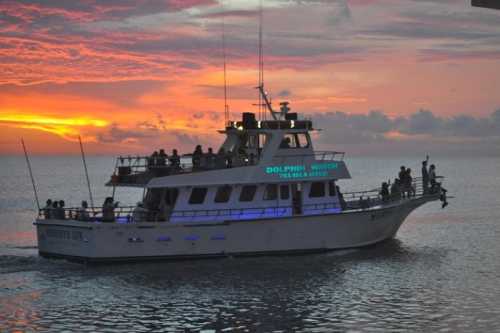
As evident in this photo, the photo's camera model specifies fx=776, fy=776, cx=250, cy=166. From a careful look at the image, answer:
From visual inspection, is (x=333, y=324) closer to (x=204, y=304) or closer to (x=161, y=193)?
(x=204, y=304)

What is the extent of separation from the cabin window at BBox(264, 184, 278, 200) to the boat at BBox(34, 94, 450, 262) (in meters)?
0.04

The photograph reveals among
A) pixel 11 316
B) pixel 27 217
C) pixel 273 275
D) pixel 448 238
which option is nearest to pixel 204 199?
pixel 273 275

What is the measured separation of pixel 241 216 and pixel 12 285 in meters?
9.15

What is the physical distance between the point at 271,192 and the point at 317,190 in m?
2.12

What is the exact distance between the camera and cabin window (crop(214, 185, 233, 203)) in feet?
102

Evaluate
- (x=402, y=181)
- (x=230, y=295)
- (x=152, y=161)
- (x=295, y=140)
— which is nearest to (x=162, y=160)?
(x=152, y=161)

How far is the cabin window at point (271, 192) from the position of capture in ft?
104

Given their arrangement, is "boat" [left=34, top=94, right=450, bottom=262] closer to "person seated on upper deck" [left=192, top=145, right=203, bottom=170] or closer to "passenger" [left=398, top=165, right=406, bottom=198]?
"person seated on upper deck" [left=192, top=145, right=203, bottom=170]

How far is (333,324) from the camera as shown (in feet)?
72.8

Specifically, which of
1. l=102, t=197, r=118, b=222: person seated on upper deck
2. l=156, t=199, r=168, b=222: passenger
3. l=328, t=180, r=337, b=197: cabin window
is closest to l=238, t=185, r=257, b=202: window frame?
l=156, t=199, r=168, b=222: passenger

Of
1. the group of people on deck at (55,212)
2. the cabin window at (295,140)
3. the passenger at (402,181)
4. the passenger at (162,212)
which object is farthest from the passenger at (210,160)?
the passenger at (402,181)

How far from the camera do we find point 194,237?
98.9 feet

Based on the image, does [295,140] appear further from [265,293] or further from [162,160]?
[265,293]

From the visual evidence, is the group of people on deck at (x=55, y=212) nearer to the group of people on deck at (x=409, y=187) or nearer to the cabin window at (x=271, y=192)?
the cabin window at (x=271, y=192)
